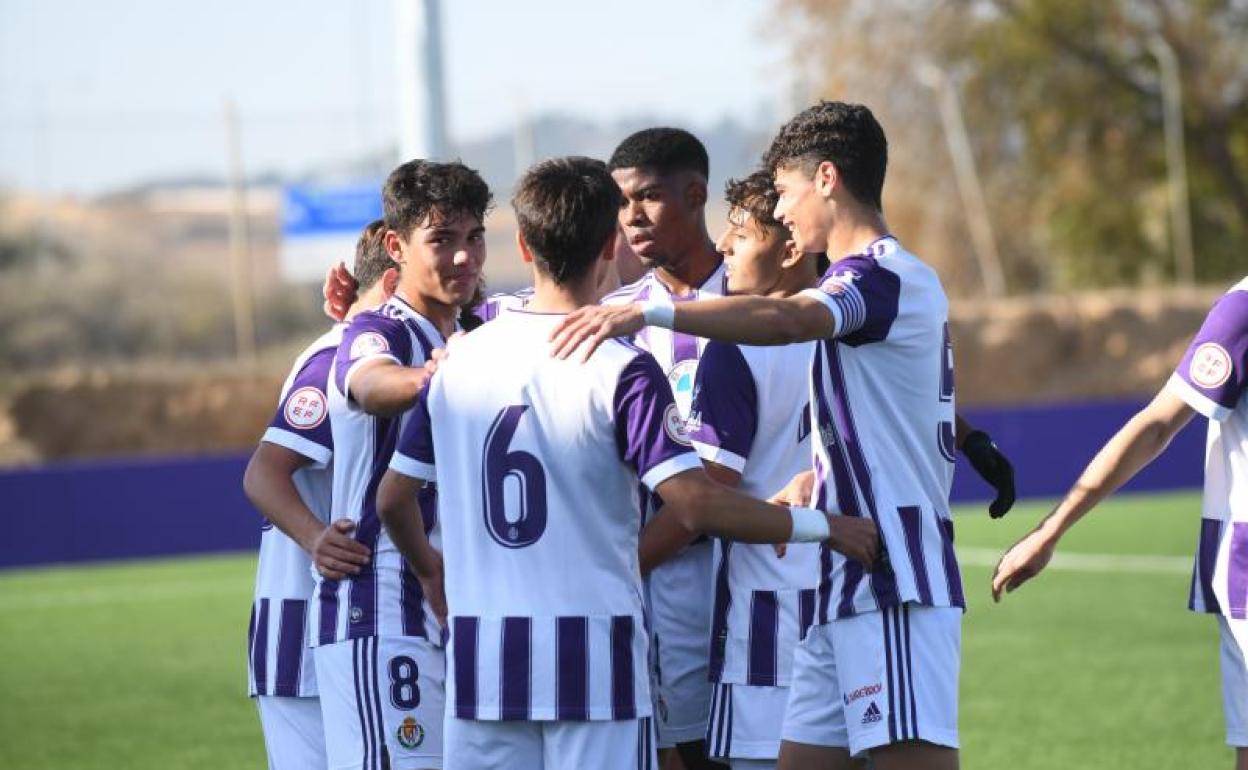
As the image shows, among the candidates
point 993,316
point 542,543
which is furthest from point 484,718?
point 993,316

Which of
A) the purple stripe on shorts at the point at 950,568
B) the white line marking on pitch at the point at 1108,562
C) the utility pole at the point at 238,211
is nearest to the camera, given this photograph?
the purple stripe on shorts at the point at 950,568

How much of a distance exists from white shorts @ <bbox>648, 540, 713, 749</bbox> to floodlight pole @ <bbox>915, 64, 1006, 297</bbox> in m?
28.3

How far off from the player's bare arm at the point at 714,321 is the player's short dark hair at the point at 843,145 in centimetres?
54

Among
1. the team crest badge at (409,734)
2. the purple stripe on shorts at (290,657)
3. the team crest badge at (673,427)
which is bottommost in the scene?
the team crest badge at (409,734)

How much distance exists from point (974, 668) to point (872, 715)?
6.83 m

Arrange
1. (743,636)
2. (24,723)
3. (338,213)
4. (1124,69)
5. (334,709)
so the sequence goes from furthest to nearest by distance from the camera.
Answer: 1. (1124,69)
2. (338,213)
3. (24,723)
4. (743,636)
5. (334,709)

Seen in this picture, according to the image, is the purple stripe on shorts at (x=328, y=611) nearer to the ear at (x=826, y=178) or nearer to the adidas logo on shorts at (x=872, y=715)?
the adidas logo on shorts at (x=872, y=715)

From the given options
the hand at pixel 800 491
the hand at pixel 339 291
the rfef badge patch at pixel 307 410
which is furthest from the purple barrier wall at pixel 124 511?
the hand at pixel 800 491

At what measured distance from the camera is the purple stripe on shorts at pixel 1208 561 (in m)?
4.96

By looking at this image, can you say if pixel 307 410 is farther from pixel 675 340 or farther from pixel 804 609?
pixel 804 609

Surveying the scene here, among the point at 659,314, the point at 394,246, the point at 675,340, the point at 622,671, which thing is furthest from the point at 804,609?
the point at 394,246

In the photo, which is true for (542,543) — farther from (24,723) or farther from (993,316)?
(993,316)

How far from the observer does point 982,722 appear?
9469 millimetres

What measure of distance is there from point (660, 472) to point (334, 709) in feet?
4.34
